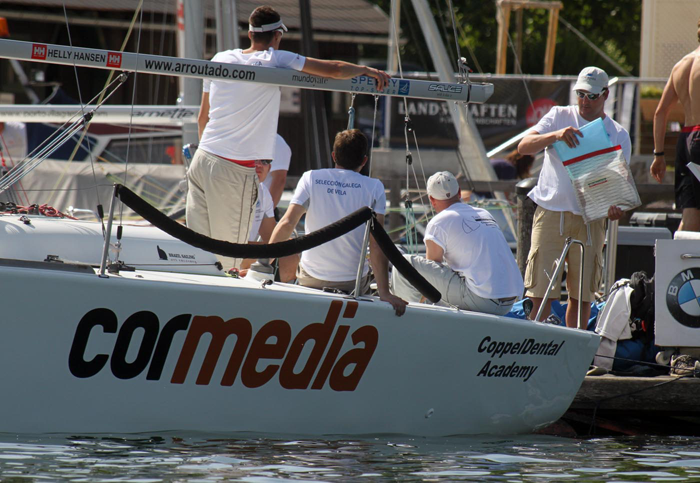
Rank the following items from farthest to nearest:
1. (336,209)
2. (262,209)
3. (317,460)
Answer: (262,209)
(336,209)
(317,460)

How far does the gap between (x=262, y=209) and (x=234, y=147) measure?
1.36 meters

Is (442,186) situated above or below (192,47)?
below

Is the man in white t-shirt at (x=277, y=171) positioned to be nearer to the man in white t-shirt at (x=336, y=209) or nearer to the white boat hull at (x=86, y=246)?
the white boat hull at (x=86, y=246)

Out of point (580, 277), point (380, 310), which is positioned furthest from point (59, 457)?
point (580, 277)

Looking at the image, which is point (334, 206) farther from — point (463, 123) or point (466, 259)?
point (463, 123)

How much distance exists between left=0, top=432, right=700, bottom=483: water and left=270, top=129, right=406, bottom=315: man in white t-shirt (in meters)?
0.89

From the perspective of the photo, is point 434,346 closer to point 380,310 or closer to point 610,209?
point 380,310

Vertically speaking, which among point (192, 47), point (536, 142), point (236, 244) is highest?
point (192, 47)

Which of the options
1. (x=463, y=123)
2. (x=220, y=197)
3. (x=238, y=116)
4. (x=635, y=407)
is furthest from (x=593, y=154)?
(x=463, y=123)

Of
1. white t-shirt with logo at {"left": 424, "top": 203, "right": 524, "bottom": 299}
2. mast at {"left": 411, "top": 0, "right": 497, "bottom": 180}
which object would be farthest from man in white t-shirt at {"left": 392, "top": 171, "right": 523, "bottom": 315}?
mast at {"left": 411, "top": 0, "right": 497, "bottom": 180}

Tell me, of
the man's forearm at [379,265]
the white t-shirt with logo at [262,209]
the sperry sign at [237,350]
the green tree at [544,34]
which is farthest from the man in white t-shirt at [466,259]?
the green tree at [544,34]

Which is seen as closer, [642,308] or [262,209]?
[642,308]

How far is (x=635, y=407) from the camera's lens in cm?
602

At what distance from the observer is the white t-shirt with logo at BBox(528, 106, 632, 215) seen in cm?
641
